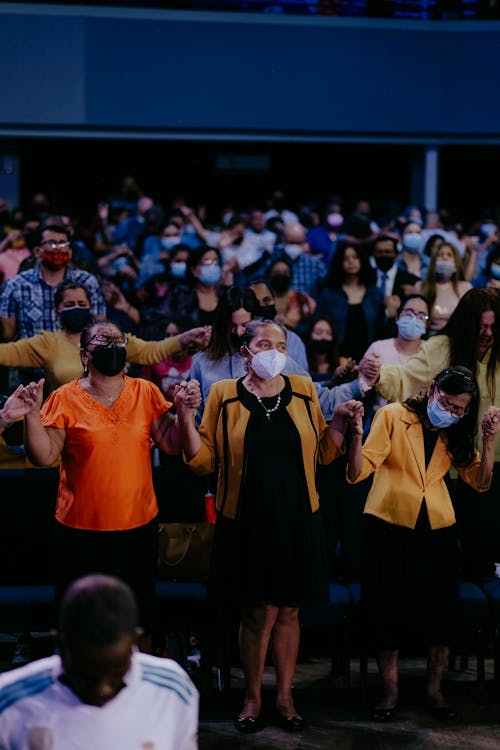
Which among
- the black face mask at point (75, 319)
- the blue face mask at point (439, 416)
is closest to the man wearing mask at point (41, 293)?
A: the black face mask at point (75, 319)

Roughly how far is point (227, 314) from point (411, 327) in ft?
4.33

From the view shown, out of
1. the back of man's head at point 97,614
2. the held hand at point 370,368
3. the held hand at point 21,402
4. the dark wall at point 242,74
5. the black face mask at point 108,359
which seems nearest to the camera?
the back of man's head at point 97,614

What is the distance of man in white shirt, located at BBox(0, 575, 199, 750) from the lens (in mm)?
2281

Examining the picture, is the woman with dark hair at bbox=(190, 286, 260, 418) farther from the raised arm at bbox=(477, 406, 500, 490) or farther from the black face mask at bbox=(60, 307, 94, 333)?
the raised arm at bbox=(477, 406, 500, 490)

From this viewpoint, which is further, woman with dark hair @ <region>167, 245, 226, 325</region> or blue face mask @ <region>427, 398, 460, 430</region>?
woman with dark hair @ <region>167, 245, 226, 325</region>

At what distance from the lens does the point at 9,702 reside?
2416 mm

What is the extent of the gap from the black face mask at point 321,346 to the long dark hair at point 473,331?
4.99 feet

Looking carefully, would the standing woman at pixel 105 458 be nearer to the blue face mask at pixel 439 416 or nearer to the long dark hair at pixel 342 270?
the blue face mask at pixel 439 416

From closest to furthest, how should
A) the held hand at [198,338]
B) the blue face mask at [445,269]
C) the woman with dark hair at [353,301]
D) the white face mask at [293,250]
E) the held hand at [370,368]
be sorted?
1. the held hand at [370,368]
2. the held hand at [198,338]
3. the woman with dark hair at [353,301]
4. the blue face mask at [445,269]
5. the white face mask at [293,250]

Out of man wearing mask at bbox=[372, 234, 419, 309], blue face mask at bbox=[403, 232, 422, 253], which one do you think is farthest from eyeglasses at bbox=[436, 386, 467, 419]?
blue face mask at bbox=[403, 232, 422, 253]

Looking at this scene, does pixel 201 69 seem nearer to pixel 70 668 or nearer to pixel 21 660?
pixel 21 660

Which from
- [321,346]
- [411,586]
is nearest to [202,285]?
[321,346]

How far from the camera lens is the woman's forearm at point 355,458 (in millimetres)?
4922

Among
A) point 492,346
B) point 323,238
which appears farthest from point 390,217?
point 492,346
